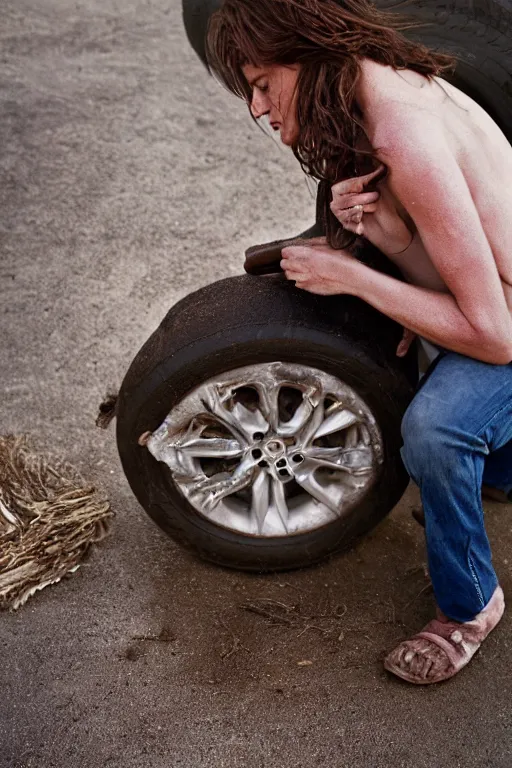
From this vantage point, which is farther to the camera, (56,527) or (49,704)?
(56,527)

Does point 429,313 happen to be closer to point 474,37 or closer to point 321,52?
point 321,52

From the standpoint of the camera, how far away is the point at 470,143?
89.1 inches

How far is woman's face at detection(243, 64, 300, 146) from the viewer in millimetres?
2281

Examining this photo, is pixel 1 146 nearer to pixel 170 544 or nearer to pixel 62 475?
pixel 62 475

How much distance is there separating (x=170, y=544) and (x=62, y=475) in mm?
480

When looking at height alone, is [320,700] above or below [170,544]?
above

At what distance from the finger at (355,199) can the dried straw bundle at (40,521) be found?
133 centimetres

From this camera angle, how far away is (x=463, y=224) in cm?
218

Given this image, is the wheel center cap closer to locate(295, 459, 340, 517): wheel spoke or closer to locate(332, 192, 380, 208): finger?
locate(295, 459, 340, 517): wheel spoke

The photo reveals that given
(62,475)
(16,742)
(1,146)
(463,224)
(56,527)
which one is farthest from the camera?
(1,146)

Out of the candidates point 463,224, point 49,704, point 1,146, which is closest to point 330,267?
point 463,224

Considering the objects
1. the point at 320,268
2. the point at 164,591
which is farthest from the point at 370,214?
the point at 164,591

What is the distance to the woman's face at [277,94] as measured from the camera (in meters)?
2.28

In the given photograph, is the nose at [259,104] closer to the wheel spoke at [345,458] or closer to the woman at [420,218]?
the woman at [420,218]
